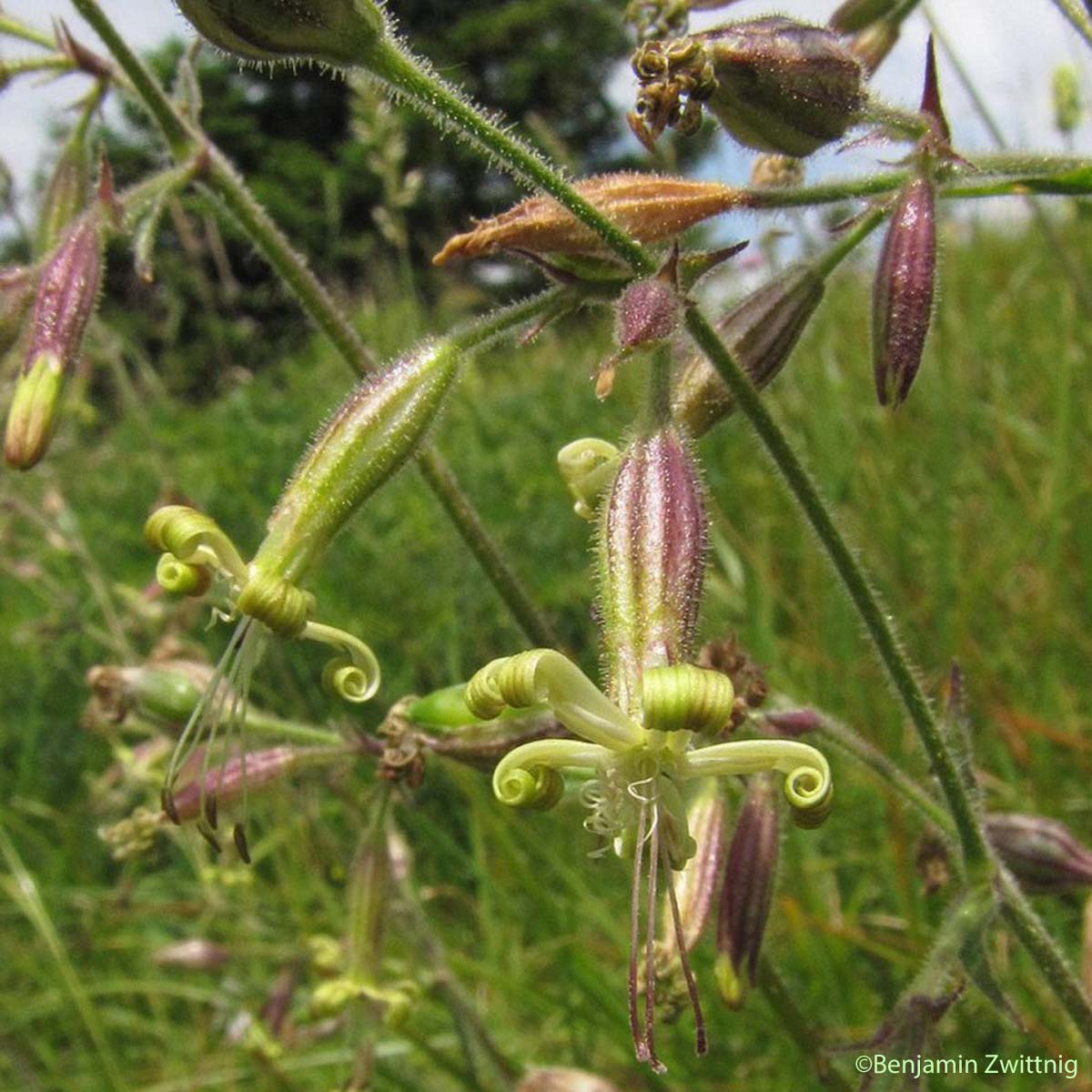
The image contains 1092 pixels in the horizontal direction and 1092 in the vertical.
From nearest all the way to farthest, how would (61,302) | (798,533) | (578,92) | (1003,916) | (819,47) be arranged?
(819,47) < (1003,916) < (61,302) < (798,533) < (578,92)

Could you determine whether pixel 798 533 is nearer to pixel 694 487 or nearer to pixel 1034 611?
pixel 1034 611

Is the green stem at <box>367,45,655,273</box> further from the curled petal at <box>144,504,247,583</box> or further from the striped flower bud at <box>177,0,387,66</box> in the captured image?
the curled petal at <box>144,504,247,583</box>

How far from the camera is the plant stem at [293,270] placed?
1.56 metres

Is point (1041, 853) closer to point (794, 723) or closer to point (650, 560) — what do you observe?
point (794, 723)

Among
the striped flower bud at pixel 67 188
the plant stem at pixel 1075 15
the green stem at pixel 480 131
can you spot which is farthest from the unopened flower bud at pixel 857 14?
the striped flower bud at pixel 67 188

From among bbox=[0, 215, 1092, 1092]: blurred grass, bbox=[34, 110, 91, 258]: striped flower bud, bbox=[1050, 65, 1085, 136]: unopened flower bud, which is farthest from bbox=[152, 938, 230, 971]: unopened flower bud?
bbox=[1050, 65, 1085, 136]: unopened flower bud

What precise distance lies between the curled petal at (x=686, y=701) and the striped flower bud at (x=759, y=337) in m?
0.47

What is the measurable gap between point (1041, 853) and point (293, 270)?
3.91ft

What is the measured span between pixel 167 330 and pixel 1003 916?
3.31 m

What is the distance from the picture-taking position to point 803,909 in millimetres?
2293

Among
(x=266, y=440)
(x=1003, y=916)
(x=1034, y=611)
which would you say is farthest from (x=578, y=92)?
(x=1003, y=916)

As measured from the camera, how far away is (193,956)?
247cm

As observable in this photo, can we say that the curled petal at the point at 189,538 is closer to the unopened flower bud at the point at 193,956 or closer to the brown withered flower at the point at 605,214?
the brown withered flower at the point at 605,214

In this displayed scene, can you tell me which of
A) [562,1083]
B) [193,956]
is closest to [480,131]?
[562,1083]
